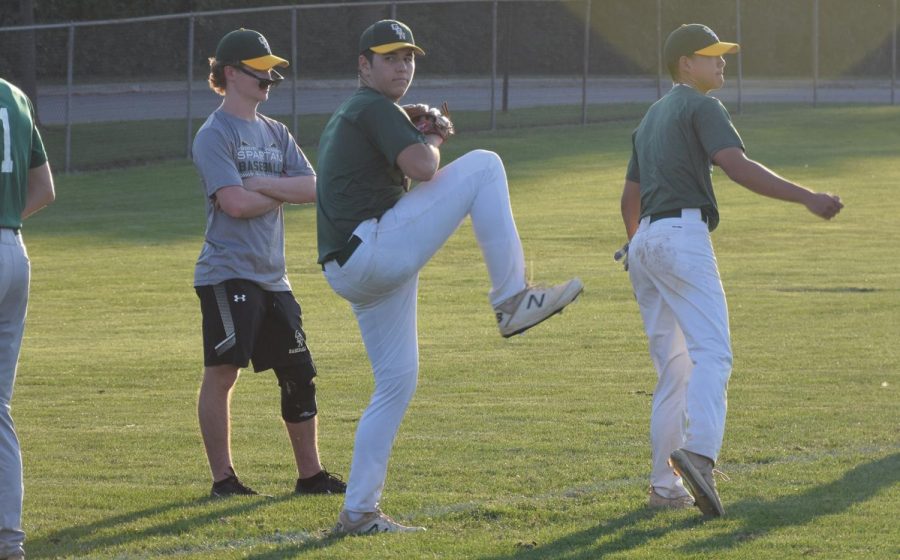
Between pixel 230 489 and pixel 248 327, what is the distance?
0.80 meters

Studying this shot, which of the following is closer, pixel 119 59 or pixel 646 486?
pixel 646 486

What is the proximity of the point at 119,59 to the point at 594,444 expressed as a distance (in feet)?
73.0

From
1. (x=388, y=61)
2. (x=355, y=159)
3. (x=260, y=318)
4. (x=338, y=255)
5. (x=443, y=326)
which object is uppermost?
(x=388, y=61)

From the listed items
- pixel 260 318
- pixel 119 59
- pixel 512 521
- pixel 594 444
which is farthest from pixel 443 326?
pixel 119 59

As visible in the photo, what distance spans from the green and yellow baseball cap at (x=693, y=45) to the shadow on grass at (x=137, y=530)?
8.75ft

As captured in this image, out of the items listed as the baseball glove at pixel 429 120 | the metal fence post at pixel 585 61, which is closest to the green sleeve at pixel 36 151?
→ the baseball glove at pixel 429 120

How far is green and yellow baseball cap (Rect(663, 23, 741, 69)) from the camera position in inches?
255

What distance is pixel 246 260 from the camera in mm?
7191

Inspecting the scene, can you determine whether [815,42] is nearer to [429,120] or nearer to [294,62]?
[294,62]

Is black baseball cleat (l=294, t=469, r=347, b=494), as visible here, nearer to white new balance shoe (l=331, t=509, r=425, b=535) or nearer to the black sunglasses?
white new balance shoe (l=331, t=509, r=425, b=535)

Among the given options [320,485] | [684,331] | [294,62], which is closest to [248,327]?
[320,485]

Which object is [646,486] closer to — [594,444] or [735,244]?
[594,444]

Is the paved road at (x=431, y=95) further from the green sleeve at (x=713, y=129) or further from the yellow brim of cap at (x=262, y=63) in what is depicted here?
the green sleeve at (x=713, y=129)

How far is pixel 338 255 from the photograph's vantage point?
6066mm
